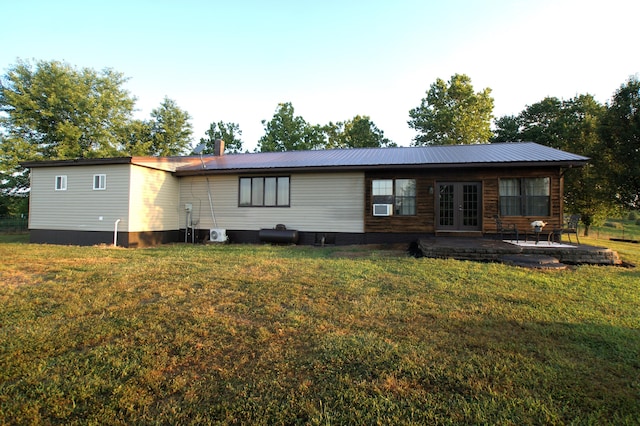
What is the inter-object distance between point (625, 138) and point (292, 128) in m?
23.0

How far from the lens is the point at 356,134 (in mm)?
30766

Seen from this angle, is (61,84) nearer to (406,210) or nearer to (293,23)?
(293,23)

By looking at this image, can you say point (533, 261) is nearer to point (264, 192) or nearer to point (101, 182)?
point (264, 192)

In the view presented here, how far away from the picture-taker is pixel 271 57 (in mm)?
14789

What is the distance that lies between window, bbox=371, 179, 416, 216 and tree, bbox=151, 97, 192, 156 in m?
23.5

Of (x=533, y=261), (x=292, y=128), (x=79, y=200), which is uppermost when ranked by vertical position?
(x=292, y=128)

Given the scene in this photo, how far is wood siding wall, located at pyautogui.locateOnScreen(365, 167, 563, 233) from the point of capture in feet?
30.8

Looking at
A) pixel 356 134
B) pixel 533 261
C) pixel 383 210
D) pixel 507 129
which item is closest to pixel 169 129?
pixel 356 134

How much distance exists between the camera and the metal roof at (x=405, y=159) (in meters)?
9.30

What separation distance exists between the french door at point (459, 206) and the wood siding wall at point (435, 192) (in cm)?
15

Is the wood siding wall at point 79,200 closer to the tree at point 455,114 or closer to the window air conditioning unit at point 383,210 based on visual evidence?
the window air conditioning unit at point 383,210

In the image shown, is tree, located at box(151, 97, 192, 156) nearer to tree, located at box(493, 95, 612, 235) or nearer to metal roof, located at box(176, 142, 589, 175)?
metal roof, located at box(176, 142, 589, 175)

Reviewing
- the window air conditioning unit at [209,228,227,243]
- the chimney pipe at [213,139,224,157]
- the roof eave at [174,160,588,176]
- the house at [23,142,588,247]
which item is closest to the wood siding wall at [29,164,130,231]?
the house at [23,142,588,247]

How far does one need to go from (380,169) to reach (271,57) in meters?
8.82
